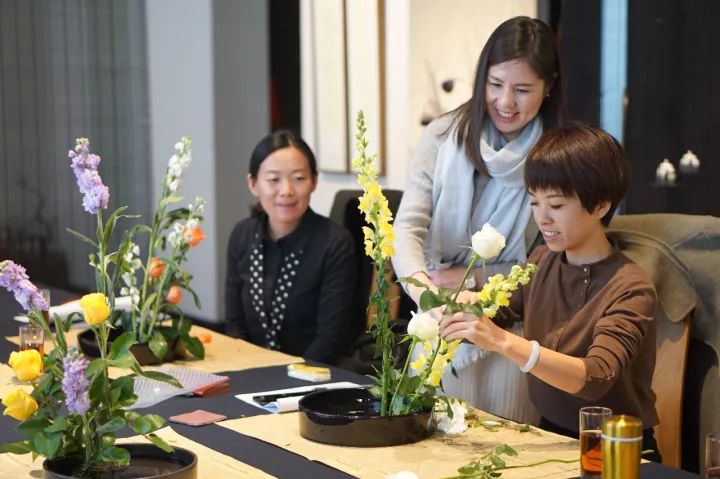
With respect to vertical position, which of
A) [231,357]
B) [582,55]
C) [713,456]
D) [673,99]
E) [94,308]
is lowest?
[231,357]

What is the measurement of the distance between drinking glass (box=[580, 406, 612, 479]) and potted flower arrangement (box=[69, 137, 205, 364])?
1.22 metres

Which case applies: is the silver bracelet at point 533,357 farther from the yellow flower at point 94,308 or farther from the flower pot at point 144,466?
the yellow flower at point 94,308

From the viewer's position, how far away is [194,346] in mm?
2797

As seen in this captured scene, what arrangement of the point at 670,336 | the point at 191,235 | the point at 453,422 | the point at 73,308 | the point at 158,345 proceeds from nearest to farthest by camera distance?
the point at 453,422 → the point at 670,336 → the point at 158,345 → the point at 191,235 → the point at 73,308

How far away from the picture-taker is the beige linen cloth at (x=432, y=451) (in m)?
1.86

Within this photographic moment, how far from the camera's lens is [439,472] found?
185 centimetres

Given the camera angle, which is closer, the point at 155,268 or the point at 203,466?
the point at 203,466

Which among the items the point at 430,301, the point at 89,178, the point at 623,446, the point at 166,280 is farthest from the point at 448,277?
the point at 623,446

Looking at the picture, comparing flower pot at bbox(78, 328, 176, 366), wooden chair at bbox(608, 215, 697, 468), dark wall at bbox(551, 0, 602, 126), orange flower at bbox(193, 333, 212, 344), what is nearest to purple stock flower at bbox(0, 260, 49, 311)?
flower pot at bbox(78, 328, 176, 366)

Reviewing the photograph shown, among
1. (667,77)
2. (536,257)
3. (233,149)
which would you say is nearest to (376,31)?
(667,77)

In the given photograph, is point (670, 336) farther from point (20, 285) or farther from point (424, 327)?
point (20, 285)

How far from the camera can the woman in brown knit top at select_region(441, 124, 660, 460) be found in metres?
2.19

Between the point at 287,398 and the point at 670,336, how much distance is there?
3.02ft

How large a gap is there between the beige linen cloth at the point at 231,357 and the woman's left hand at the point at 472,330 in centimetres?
80
